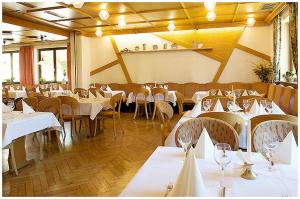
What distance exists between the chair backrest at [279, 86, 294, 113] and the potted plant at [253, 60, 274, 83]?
2148 millimetres

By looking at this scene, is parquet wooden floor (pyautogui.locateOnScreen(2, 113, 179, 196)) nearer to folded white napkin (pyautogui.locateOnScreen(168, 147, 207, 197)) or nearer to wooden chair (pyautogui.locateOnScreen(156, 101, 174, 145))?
wooden chair (pyautogui.locateOnScreen(156, 101, 174, 145))

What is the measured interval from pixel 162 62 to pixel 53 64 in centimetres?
536

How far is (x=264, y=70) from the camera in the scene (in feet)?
26.5

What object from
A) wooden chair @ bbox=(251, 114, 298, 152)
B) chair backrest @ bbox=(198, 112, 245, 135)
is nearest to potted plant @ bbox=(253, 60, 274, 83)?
chair backrest @ bbox=(198, 112, 245, 135)

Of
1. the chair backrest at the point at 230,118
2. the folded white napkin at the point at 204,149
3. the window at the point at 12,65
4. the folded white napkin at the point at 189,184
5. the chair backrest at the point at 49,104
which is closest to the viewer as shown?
the folded white napkin at the point at 189,184

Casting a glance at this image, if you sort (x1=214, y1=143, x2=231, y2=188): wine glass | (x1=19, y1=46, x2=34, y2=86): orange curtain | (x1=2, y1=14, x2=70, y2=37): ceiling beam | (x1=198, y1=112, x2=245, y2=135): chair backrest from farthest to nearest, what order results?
(x1=19, y1=46, x2=34, y2=86): orange curtain → (x1=2, y1=14, x2=70, y2=37): ceiling beam → (x1=198, y1=112, x2=245, y2=135): chair backrest → (x1=214, y1=143, x2=231, y2=188): wine glass

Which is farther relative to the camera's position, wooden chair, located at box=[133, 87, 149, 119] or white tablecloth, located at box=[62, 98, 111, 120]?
wooden chair, located at box=[133, 87, 149, 119]

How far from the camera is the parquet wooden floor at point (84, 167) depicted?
9.99 ft

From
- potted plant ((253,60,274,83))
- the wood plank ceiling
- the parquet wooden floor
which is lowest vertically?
the parquet wooden floor

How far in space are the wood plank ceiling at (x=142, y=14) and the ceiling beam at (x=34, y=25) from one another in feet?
0.34

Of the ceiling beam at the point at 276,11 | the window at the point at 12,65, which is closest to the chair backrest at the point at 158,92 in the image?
the ceiling beam at the point at 276,11

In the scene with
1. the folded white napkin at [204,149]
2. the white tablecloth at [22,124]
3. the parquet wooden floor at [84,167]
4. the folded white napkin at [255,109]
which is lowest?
the parquet wooden floor at [84,167]

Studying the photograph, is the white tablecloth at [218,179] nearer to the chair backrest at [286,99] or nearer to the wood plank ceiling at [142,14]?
the chair backrest at [286,99]

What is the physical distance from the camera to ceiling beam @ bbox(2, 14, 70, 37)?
716cm
